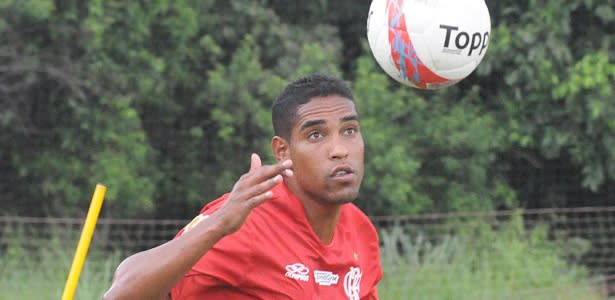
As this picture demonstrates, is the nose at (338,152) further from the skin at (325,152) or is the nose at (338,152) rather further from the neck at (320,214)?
the neck at (320,214)

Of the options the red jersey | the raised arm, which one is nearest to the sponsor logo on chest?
the red jersey

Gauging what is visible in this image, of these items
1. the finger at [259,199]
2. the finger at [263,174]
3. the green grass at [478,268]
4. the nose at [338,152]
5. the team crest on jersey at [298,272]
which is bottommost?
the green grass at [478,268]

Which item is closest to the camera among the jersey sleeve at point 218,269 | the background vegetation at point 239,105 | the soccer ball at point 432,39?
the jersey sleeve at point 218,269

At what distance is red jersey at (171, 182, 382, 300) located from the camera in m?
3.84

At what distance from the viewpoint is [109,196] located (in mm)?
9992

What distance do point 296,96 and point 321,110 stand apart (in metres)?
0.12

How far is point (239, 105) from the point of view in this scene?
10.6 metres

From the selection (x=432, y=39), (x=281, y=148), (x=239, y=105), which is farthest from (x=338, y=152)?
(x=239, y=105)

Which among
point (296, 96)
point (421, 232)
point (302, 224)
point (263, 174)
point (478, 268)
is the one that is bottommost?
point (478, 268)

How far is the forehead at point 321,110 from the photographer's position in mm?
4070

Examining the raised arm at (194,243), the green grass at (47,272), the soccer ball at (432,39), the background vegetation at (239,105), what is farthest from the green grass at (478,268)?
the raised arm at (194,243)

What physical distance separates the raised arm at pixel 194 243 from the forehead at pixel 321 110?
23.9 inches

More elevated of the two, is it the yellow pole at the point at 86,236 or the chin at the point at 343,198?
the chin at the point at 343,198

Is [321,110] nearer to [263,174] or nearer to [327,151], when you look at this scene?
[327,151]
